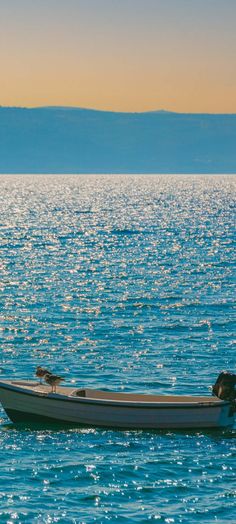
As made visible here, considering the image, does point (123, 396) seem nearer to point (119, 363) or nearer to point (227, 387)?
point (227, 387)

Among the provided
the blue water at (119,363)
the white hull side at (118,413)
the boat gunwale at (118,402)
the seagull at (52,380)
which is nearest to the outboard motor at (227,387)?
the boat gunwale at (118,402)

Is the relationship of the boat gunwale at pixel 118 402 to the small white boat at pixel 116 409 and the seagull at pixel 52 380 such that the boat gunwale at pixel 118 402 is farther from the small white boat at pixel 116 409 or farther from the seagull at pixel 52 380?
the seagull at pixel 52 380

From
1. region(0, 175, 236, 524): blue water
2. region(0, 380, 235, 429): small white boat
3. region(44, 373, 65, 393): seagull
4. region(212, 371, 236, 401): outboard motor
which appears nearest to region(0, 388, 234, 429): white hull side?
region(0, 380, 235, 429): small white boat

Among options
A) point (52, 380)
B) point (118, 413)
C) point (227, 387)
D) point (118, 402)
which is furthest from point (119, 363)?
point (118, 402)

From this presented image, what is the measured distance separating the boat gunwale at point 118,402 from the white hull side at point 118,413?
0.13 ft

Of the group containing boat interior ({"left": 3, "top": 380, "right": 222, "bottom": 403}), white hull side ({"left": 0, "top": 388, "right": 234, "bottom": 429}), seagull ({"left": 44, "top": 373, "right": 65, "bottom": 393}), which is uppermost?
seagull ({"left": 44, "top": 373, "right": 65, "bottom": 393})

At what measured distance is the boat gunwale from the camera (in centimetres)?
Result: 4022

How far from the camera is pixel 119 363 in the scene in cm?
5338

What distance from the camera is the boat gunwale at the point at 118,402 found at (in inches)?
1583

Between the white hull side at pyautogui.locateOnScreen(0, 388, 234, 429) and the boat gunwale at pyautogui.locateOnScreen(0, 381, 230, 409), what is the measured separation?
0.04m

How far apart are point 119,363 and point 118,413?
42.7ft

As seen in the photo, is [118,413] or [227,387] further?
[227,387]

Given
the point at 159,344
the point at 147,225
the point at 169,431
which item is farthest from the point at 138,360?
the point at 147,225

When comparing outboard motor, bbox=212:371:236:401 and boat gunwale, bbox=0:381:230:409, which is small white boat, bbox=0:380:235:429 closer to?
boat gunwale, bbox=0:381:230:409
